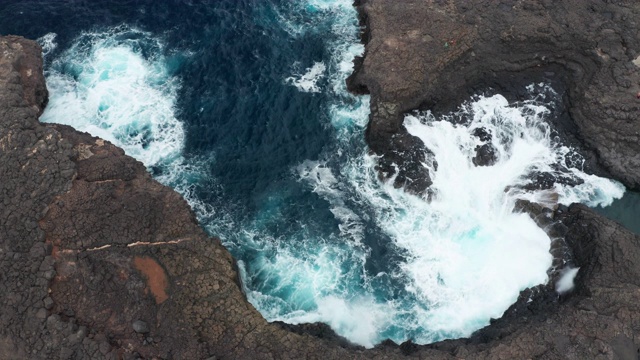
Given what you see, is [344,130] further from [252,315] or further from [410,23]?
[252,315]

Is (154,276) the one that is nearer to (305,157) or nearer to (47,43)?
(305,157)

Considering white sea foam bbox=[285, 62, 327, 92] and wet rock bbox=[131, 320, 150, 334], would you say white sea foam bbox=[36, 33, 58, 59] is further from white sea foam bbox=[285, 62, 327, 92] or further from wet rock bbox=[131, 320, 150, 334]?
wet rock bbox=[131, 320, 150, 334]

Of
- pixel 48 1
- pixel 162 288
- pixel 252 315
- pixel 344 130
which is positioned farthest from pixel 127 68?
pixel 252 315

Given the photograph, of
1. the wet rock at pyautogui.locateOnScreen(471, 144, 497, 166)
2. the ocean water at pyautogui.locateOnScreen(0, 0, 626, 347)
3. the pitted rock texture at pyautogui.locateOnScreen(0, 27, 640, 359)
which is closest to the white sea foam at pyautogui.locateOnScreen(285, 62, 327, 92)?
the ocean water at pyautogui.locateOnScreen(0, 0, 626, 347)

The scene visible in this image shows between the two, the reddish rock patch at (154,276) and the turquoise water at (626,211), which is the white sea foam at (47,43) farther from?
the turquoise water at (626,211)

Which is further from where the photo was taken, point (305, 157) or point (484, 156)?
point (305, 157)

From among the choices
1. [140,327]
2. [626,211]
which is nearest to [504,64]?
[626,211]

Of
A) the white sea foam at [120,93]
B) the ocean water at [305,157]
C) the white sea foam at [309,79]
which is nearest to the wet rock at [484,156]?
the ocean water at [305,157]
